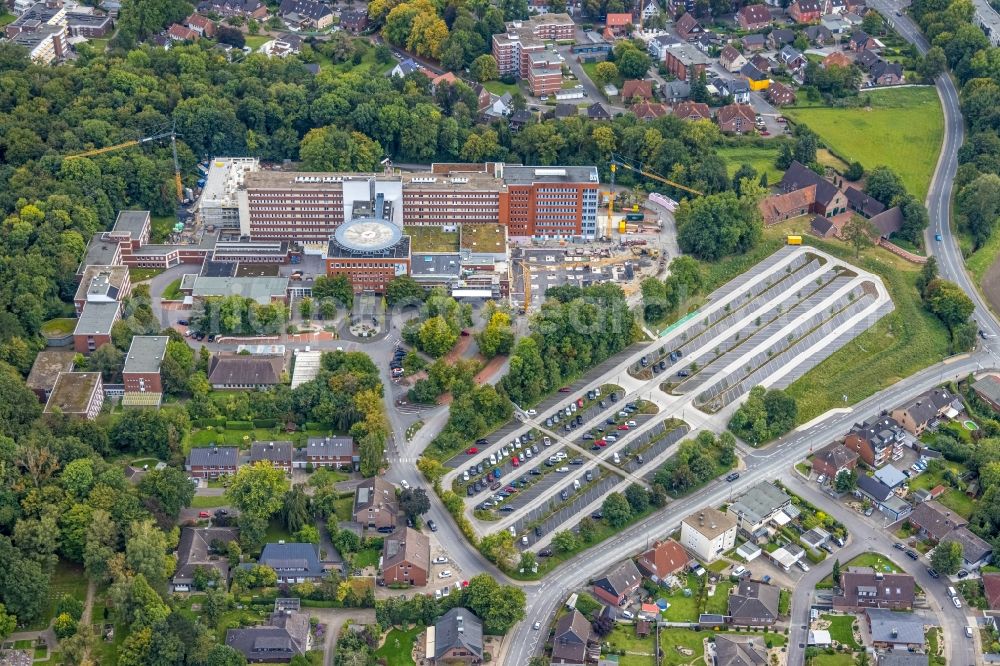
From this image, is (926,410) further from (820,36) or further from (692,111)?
(820,36)

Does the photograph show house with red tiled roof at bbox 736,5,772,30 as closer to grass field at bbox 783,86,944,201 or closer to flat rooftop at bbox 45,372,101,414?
grass field at bbox 783,86,944,201

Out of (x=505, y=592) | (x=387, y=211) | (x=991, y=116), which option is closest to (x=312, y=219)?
(x=387, y=211)

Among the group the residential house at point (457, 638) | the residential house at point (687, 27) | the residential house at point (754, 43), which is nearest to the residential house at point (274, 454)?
the residential house at point (457, 638)

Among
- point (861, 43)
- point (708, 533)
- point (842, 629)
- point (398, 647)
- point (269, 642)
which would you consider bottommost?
point (398, 647)

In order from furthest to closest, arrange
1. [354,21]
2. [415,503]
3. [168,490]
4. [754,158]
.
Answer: [354,21], [754,158], [415,503], [168,490]

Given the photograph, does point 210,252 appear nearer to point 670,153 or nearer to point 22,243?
point 22,243

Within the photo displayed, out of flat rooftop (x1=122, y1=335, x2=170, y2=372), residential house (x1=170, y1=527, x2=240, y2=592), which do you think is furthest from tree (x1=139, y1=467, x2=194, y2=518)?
flat rooftop (x1=122, y1=335, x2=170, y2=372)

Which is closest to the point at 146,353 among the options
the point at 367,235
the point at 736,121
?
the point at 367,235
